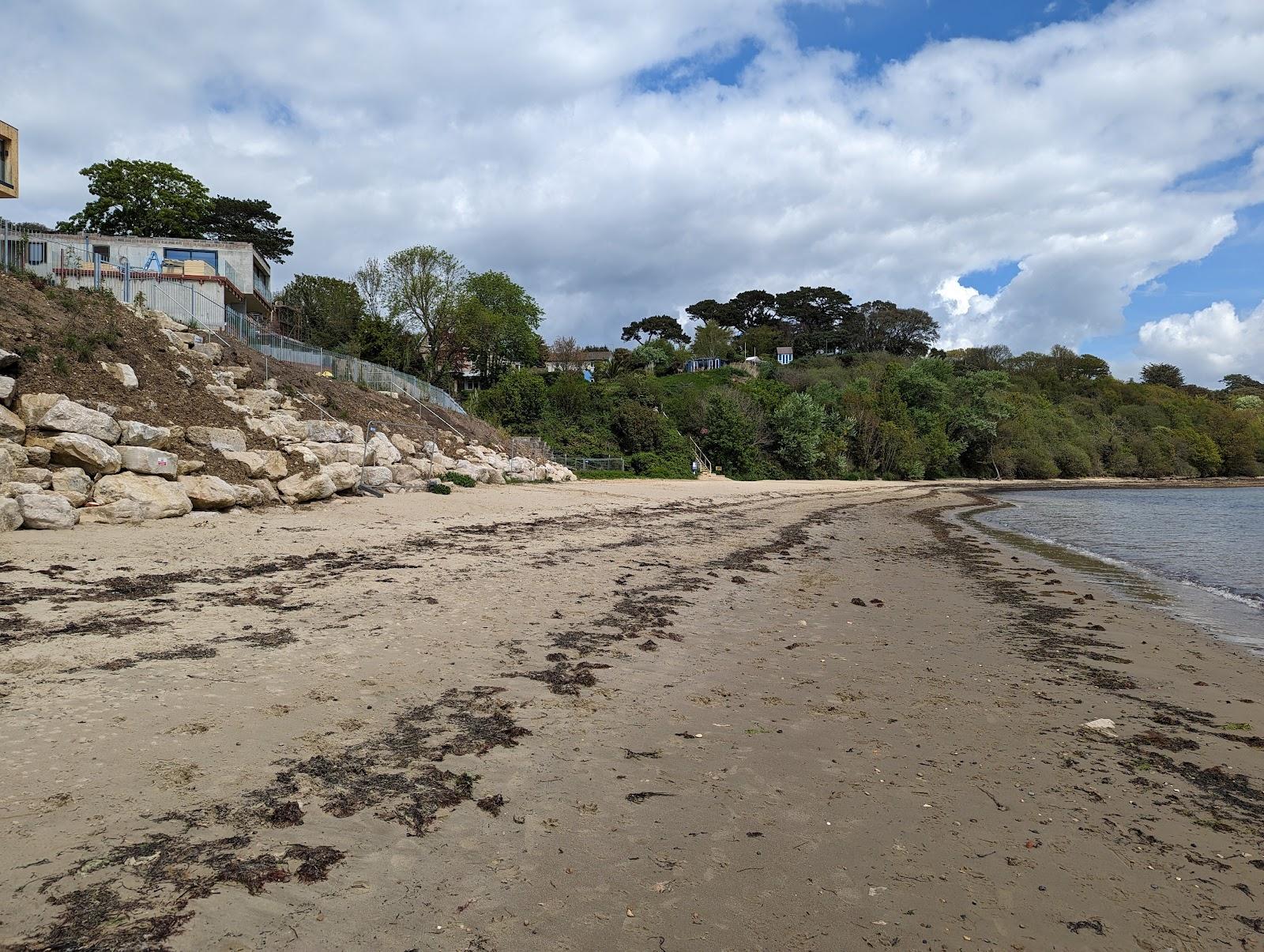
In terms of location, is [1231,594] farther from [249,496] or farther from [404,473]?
[404,473]

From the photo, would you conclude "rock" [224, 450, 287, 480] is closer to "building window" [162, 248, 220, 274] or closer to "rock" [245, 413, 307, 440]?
"rock" [245, 413, 307, 440]

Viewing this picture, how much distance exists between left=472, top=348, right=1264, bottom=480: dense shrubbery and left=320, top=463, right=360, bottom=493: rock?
22168 mm

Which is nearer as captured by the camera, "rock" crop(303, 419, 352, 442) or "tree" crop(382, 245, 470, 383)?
"rock" crop(303, 419, 352, 442)

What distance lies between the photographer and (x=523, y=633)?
22.9ft

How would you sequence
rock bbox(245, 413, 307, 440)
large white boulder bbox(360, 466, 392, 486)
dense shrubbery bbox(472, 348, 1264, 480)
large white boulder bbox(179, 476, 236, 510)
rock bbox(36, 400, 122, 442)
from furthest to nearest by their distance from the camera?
dense shrubbery bbox(472, 348, 1264, 480), large white boulder bbox(360, 466, 392, 486), rock bbox(245, 413, 307, 440), large white boulder bbox(179, 476, 236, 510), rock bbox(36, 400, 122, 442)

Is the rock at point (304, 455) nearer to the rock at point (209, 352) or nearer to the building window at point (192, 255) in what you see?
the rock at point (209, 352)

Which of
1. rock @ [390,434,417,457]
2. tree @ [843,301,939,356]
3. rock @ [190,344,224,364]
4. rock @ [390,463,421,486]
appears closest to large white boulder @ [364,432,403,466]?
rock @ [390,463,421,486]

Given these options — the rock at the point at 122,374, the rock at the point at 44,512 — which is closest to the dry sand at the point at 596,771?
the rock at the point at 44,512

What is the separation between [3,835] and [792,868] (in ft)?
11.5

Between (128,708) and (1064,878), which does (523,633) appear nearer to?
(128,708)

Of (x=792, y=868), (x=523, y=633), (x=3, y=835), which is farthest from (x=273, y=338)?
(x=792, y=868)

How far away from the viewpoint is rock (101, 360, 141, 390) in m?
14.9

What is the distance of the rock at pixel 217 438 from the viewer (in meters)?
15.1

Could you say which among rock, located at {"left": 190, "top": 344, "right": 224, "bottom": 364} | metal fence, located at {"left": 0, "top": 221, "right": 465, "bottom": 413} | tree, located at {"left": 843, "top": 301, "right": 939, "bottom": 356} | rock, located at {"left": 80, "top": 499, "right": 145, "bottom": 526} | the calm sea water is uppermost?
tree, located at {"left": 843, "top": 301, "right": 939, "bottom": 356}
